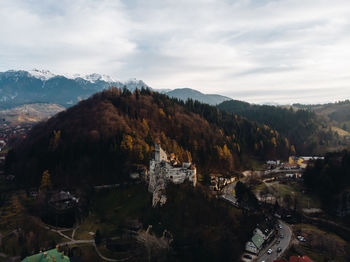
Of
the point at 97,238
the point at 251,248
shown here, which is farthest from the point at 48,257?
the point at 251,248

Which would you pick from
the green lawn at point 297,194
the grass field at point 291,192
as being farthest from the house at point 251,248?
the green lawn at point 297,194

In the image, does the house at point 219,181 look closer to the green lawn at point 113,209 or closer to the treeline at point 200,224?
the treeline at point 200,224

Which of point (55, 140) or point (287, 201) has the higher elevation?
point (55, 140)

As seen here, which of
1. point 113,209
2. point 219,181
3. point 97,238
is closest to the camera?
point 97,238

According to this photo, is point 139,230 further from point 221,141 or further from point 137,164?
point 221,141

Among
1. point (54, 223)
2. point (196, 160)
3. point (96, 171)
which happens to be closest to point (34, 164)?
point (96, 171)

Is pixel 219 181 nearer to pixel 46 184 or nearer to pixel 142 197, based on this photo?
pixel 142 197
